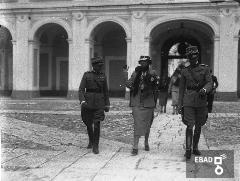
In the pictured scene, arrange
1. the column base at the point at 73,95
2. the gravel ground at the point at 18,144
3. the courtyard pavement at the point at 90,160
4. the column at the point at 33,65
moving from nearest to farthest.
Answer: the courtyard pavement at the point at 90,160
the gravel ground at the point at 18,144
the column base at the point at 73,95
the column at the point at 33,65

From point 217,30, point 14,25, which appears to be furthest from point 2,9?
point 217,30

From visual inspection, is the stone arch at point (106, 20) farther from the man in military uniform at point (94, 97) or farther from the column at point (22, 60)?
the man in military uniform at point (94, 97)

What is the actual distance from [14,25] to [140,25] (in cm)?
754

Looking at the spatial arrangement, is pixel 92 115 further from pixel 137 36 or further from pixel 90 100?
pixel 137 36

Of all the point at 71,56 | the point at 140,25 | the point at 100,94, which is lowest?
the point at 100,94

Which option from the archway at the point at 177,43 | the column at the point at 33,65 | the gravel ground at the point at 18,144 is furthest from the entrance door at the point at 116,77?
the gravel ground at the point at 18,144

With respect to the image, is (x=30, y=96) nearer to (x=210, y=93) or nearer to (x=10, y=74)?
(x=10, y=74)

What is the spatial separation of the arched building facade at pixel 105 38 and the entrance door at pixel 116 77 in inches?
2.6

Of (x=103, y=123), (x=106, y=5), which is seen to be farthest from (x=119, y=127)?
(x=106, y=5)

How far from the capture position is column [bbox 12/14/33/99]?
23.4 m

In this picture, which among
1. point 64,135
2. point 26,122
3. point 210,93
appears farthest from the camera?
point 26,122

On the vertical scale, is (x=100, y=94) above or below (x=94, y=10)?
below

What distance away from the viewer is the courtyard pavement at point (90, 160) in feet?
17.4

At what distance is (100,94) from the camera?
7285mm
